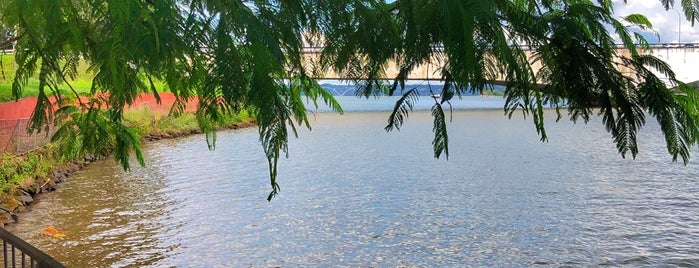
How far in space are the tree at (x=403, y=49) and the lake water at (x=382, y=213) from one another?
5.89 meters

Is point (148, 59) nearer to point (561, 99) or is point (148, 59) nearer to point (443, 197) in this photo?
point (561, 99)

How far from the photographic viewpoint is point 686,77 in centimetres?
5294

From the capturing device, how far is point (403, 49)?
2861mm

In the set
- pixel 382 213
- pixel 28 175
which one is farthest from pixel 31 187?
pixel 382 213

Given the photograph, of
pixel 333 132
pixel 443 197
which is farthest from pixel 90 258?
pixel 333 132

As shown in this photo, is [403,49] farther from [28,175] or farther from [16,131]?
[16,131]

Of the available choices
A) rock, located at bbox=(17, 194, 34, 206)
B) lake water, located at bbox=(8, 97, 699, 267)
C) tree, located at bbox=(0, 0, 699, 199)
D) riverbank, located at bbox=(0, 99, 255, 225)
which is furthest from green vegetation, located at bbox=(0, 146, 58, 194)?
tree, located at bbox=(0, 0, 699, 199)

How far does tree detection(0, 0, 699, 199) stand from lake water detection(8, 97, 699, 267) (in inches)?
232

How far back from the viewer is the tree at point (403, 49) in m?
2.56

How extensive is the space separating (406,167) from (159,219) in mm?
11407

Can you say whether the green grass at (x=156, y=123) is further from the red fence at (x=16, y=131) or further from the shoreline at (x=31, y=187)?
the red fence at (x=16, y=131)

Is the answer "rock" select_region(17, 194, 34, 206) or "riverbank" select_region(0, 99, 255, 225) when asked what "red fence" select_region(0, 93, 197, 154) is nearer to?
"riverbank" select_region(0, 99, 255, 225)

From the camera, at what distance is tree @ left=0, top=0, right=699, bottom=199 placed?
2.56m

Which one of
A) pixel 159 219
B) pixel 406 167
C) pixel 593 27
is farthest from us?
pixel 406 167
